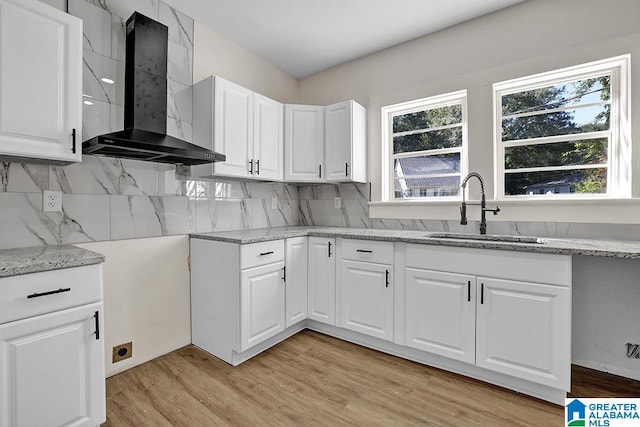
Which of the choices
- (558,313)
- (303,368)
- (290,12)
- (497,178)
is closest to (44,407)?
(303,368)

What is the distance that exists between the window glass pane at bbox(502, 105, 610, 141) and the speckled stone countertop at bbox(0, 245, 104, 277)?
298 cm

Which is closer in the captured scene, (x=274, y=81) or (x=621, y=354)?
(x=621, y=354)

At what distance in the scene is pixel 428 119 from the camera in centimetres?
293

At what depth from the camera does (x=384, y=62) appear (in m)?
3.03

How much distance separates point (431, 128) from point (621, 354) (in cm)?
217

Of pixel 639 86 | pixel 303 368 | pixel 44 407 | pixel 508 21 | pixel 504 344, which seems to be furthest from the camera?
pixel 508 21

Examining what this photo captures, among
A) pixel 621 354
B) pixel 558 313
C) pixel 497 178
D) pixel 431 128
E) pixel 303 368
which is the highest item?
pixel 431 128

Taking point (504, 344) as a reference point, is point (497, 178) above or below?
above

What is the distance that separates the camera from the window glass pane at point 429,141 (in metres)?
2.79

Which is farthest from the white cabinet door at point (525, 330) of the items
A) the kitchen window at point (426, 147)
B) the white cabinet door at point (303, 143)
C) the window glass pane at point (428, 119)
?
the white cabinet door at point (303, 143)

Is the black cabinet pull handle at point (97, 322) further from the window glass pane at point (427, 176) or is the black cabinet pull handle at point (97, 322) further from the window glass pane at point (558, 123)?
the window glass pane at point (558, 123)

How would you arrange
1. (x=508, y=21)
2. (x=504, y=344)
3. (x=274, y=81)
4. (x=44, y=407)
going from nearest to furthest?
(x=44, y=407)
(x=504, y=344)
(x=508, y=21)
(x=274, y=81)

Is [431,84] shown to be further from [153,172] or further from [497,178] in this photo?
[153,172]

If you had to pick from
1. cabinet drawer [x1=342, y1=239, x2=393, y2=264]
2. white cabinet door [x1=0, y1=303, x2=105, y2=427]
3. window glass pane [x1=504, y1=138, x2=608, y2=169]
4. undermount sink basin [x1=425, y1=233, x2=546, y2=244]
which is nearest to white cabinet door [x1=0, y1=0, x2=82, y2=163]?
white cabinet door [x1=0, y1=303, x2=105, y2=427]
